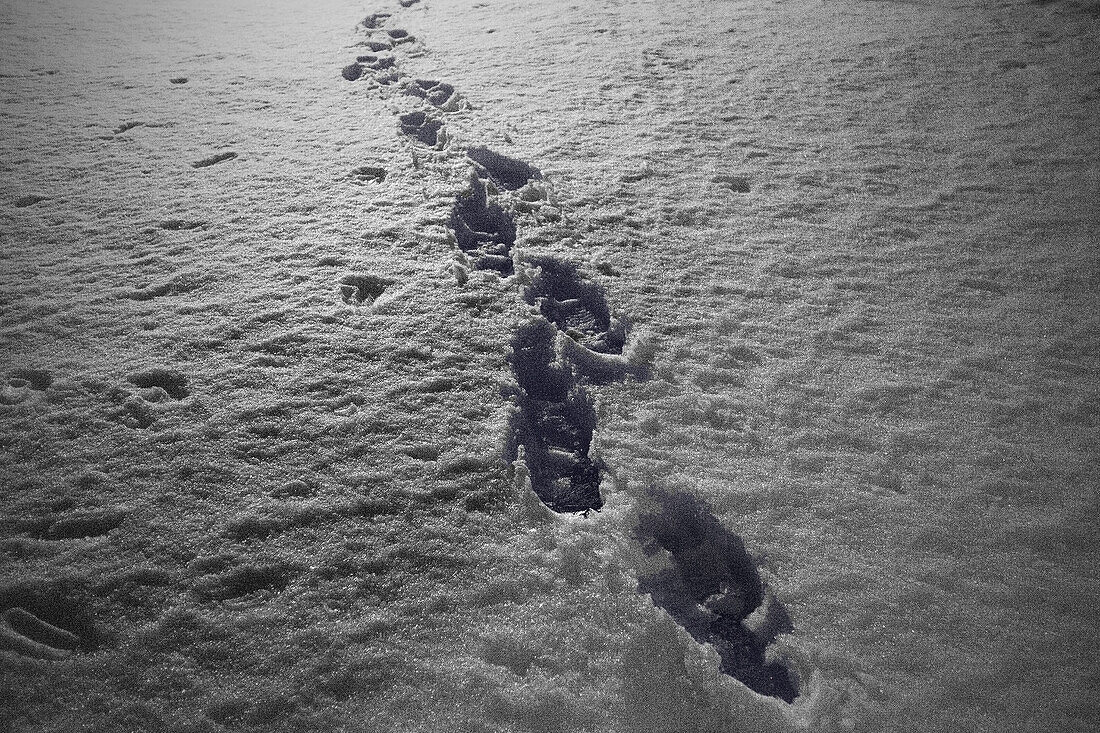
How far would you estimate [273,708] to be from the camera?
1.09 meters

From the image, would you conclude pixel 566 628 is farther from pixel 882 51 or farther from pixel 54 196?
pixel 882 51

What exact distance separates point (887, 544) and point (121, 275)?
2.97m

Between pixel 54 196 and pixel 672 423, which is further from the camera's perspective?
pixel 54 196

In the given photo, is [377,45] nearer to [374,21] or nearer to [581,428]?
[374,21]

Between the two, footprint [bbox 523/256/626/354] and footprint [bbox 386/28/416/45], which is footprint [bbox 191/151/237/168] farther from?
footprint [bbox 386/28/416/45]

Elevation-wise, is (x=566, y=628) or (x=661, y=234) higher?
(x=661, y=234)

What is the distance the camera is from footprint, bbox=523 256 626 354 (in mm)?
1979

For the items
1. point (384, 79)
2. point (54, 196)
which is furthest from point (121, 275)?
point (384, 79)

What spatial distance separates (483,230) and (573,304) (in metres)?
0.71

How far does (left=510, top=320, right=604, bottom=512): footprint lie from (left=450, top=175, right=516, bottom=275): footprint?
1.58 feet

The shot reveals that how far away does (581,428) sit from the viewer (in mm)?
1711

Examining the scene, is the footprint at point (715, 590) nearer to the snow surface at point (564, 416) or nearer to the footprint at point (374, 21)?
the snow surface at point (564, 416)

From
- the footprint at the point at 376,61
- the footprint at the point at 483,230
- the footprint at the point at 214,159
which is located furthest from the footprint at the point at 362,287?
the footprint at the point at 376,61

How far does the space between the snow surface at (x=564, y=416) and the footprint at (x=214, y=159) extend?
0.06 metres
